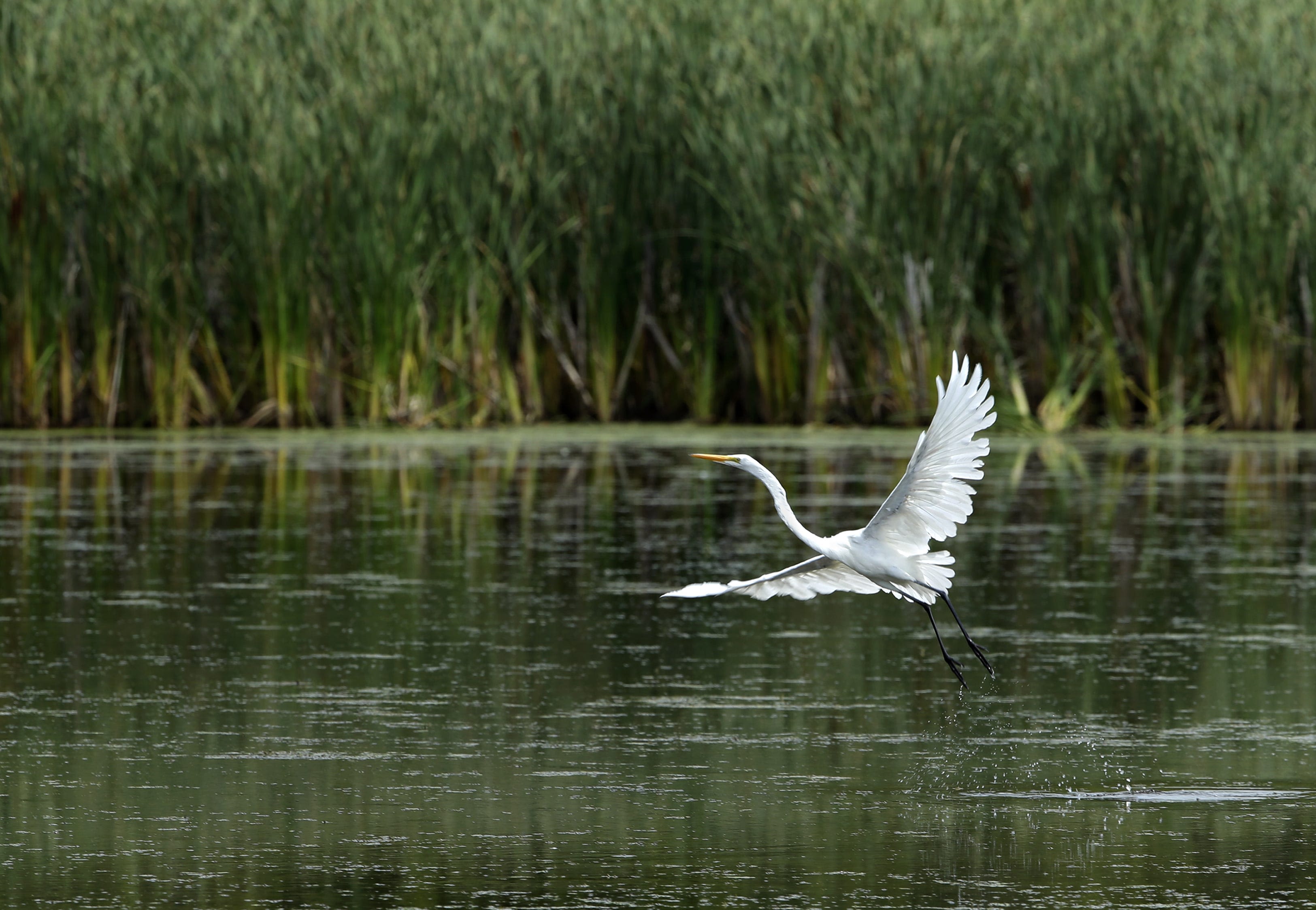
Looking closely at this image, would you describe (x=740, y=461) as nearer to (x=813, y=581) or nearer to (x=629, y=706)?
(x=813, y=581)

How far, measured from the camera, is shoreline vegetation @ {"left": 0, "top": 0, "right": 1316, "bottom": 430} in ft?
53.0

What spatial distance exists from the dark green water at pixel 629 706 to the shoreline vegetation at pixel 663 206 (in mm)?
3335

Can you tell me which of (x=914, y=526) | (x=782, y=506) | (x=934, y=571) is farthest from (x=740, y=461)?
(x=934, y=571)

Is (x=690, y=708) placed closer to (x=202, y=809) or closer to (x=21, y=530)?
(x=202, y=809)

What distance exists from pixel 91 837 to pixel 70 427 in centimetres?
1203

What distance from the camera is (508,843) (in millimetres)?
5109

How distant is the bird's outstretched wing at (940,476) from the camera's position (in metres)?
6.03

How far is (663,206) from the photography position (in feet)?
56.5

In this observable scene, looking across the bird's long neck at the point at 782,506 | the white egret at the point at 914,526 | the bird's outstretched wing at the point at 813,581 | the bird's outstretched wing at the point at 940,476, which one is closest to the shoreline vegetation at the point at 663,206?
the bird's outstretched wing at the point at 813,581

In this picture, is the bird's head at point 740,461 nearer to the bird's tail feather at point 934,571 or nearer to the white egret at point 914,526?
the white egret at point 914,526

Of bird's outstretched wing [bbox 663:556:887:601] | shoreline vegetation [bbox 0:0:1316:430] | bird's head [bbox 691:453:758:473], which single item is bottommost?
bird's outstretched wing [bbox 663:556:887:601]

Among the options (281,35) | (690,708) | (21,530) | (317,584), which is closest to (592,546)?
(317,584)

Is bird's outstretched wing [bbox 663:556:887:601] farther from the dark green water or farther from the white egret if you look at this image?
the dark green water

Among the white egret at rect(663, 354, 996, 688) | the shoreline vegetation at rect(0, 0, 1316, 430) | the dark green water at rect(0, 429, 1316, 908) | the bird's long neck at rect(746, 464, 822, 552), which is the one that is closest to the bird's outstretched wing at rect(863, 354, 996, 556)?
the white egret at rect(663, 354, 996, 688)
